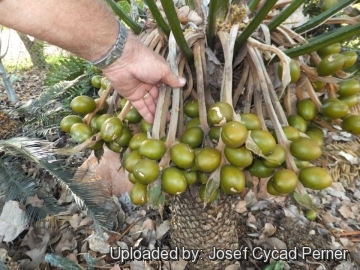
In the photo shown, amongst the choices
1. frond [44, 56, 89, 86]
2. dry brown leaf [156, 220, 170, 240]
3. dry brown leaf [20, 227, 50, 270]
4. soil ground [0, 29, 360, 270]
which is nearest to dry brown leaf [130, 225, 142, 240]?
soil ground [0, 29, 360, 270]

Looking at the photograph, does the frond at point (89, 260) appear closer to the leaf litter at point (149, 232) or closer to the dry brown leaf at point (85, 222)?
the leaf litter at point (149, 232)

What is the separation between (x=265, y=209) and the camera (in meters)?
2.07

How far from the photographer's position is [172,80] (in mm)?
960

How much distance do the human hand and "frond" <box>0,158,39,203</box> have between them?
40.7 inches

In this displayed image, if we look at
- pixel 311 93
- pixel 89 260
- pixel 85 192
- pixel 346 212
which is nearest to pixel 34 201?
pixel 85 192

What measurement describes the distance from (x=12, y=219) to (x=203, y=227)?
40.5 inches

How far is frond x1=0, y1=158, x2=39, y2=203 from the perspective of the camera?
1.79 m

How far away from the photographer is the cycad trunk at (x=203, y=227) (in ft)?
4.58

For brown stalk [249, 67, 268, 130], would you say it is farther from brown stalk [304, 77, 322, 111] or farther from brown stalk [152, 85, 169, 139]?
brown stalk [152, 85, 169, 139]

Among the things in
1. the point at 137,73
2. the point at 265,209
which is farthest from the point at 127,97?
the point at 265,209

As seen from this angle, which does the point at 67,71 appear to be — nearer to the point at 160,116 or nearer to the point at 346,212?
the point at 160,116

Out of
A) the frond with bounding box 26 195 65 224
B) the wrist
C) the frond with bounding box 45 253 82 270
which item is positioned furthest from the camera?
the frond with bounding box 26 195 65 224

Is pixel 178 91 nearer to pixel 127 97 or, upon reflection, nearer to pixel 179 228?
pixel 127 97

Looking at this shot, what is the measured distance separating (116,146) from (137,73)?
0.25m
